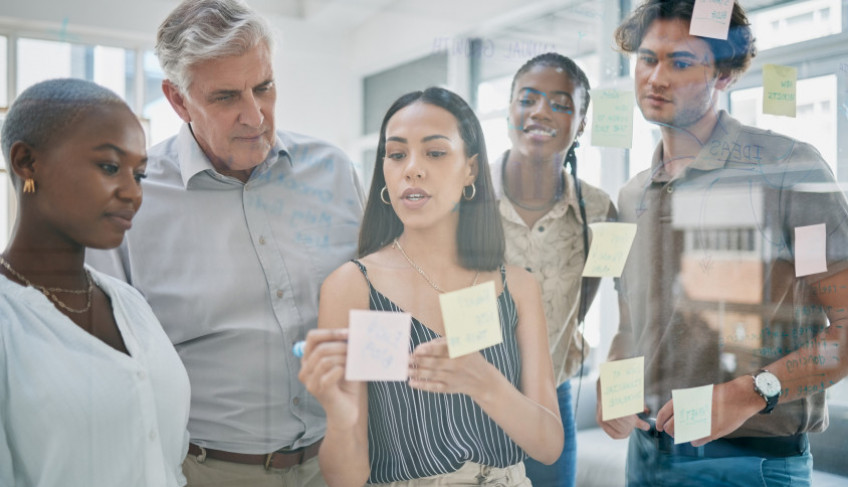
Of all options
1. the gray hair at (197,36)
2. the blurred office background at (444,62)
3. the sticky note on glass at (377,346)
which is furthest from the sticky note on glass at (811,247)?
the gray hair at (197,36)

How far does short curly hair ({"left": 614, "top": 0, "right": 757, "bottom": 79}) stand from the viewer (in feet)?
4.91

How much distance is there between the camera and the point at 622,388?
4.87 ft

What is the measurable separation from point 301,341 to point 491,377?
13.8 inches

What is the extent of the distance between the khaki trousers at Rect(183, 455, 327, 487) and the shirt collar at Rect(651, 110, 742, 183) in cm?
100

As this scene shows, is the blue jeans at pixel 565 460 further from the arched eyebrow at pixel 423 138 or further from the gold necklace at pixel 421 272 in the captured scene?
the arched eyebrow at pixel 423 138

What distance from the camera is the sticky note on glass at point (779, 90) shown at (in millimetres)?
1579

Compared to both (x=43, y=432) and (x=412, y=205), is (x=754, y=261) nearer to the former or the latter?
(x=412, y=205)

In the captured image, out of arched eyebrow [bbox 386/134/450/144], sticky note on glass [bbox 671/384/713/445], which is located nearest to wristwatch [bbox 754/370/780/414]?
sticky note on glass [bbox 671/384/713/445]

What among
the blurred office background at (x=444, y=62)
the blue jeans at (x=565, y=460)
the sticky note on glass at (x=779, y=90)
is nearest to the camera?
the blurred office background at (x=444, y=62)

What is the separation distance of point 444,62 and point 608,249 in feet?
1.82

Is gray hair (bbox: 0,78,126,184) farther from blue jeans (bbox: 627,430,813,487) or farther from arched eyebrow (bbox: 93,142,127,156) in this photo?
blue jeans (bbox: 627,430,813,487)

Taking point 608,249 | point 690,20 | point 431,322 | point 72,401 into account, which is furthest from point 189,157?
point 690,20

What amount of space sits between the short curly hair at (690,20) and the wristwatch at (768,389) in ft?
2.33

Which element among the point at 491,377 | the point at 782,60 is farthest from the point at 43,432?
the point at 782,60
